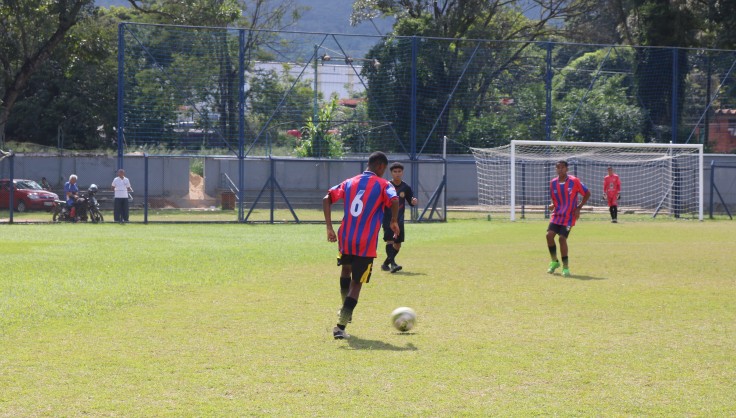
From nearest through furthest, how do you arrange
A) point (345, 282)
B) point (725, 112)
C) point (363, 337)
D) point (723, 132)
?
point (363, 337) < point (345, 282) < point (725, 112) < point (723, 132)

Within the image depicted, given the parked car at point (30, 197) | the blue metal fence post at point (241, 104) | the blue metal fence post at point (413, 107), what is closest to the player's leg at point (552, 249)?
the blue metal fence post at point (413, 107)

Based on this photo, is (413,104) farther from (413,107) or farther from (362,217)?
(362,217)

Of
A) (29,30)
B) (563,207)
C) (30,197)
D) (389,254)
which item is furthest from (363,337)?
(29,30)

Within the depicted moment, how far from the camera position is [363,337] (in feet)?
32.0

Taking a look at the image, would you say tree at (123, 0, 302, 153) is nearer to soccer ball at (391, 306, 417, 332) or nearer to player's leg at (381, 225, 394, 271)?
player's leg at (381, 225, 394, 271)

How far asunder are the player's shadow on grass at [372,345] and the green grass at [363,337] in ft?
0.06

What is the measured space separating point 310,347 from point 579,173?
113 ft

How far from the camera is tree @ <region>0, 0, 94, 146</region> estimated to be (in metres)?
39.5

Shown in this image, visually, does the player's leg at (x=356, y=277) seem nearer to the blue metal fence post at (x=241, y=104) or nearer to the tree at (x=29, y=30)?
the blue metal fence post at (x=241, y=104)

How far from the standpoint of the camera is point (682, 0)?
4747 cm

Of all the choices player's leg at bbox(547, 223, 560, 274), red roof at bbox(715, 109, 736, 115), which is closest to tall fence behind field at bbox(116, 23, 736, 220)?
red roof at bbox(715, 109, 736, 115)

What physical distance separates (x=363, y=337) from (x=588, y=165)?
109 feet

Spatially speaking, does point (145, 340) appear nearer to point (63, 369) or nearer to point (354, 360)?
point (63, 369)

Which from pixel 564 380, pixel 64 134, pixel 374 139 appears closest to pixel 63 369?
pixel 564 380
